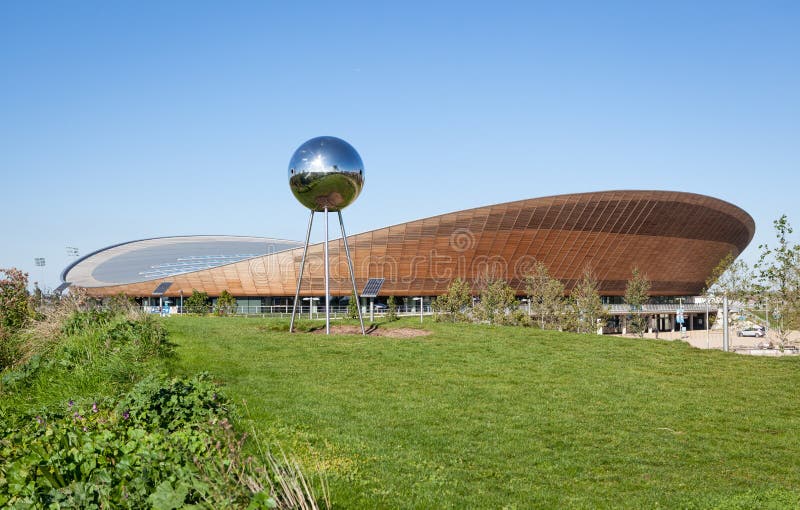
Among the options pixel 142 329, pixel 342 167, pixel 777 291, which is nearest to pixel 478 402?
pixel 142 329

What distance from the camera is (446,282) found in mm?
55281

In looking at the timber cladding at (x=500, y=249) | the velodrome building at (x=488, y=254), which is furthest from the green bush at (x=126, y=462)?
the velodrome building at (x=488, y=254)

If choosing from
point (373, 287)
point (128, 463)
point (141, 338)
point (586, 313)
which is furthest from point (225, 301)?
point (128, 463)

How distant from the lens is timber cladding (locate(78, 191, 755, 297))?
52656 mm

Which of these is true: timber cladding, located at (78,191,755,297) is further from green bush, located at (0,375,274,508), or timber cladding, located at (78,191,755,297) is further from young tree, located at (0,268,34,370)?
green bush, located at (0,375,274,508)

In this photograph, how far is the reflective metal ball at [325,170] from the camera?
758 inches

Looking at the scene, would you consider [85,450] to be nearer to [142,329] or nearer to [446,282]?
[142,329]

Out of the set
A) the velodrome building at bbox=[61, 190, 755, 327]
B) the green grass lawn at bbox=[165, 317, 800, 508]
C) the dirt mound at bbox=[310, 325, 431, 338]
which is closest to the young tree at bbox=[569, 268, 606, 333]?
the velodrome building at bbox=[61, 190, 755, 327]

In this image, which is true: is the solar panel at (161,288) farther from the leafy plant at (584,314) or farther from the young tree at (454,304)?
the leafy plant at (584,314)

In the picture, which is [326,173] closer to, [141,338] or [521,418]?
[141,338]

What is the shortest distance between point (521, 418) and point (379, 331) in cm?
1094

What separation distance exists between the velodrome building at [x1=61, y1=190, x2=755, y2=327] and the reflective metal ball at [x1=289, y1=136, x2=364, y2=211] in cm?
3161

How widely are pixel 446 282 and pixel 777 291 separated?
1317 inches

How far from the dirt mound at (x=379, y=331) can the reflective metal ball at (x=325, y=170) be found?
4.15 metres
